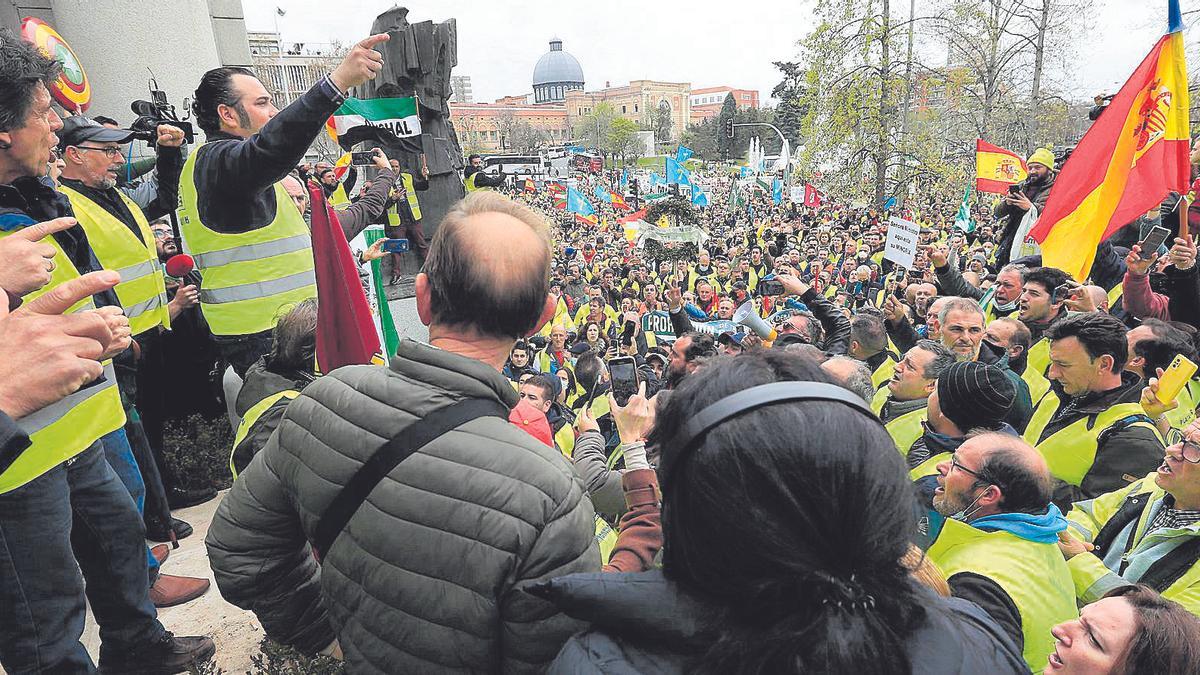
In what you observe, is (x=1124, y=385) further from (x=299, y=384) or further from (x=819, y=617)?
(x=299, y=384)

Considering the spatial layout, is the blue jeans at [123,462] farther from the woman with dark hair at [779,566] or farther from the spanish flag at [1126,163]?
the spanish flag at [1126,163]

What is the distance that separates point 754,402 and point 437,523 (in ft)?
2.07

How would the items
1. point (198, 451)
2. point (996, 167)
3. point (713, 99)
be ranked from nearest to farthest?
point (198, 451) < point (996, 167) < point (713, 99)

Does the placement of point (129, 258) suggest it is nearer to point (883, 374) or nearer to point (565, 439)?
point (565, 439)

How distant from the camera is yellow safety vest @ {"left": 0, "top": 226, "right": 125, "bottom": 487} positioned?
178 centimetres

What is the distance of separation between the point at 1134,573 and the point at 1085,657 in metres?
1.09

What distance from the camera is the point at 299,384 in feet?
7.72

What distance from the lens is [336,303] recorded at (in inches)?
99.0

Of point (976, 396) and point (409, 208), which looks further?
point (409, 208)

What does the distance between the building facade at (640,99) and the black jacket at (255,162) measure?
11093 cm

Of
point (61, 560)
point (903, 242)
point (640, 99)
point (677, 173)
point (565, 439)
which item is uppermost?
point (640, 99)

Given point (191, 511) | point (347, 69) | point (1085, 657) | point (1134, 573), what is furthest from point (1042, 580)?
point (191, 511)

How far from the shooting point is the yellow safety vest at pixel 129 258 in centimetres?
266

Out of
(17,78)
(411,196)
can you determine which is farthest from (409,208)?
(17,78)
